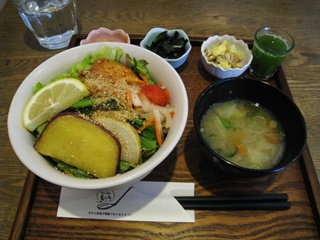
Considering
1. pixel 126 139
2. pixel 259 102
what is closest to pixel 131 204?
pixel 126 139

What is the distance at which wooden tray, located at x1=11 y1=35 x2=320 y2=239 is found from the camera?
1.16 metres

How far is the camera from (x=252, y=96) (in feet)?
4.81

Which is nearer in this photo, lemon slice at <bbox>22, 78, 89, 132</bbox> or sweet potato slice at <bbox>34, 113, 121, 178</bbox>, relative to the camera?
sweet potato slice at <bbox>34, 113, 121, 178</bbox>

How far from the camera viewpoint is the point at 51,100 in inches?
49.6

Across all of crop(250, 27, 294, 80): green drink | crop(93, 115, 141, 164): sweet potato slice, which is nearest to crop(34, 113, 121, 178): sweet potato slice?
crop(93, 115, 141, 164): sweet potato slice

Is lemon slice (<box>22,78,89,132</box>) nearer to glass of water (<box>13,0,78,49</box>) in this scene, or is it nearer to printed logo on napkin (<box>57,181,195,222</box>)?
printed logo on napkin (<box>57,181,195,222</box>)

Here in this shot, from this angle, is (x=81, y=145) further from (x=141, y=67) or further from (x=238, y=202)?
(x=238, y=202)

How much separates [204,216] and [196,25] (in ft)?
5.81

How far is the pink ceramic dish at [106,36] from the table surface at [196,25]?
1.21 feet

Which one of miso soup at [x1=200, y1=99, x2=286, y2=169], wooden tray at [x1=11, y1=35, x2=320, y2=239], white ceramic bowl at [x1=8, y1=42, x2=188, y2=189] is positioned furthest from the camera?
miso soup at [x1=200, y1=99, x2=286, y2=169]

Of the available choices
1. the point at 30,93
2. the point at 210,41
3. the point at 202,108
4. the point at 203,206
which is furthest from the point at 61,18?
the point at 203,206

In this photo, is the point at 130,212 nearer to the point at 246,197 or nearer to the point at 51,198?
the point at 51,198

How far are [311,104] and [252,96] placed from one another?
2.12 ft

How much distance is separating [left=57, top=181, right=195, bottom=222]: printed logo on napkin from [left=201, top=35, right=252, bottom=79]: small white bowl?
850 mm
